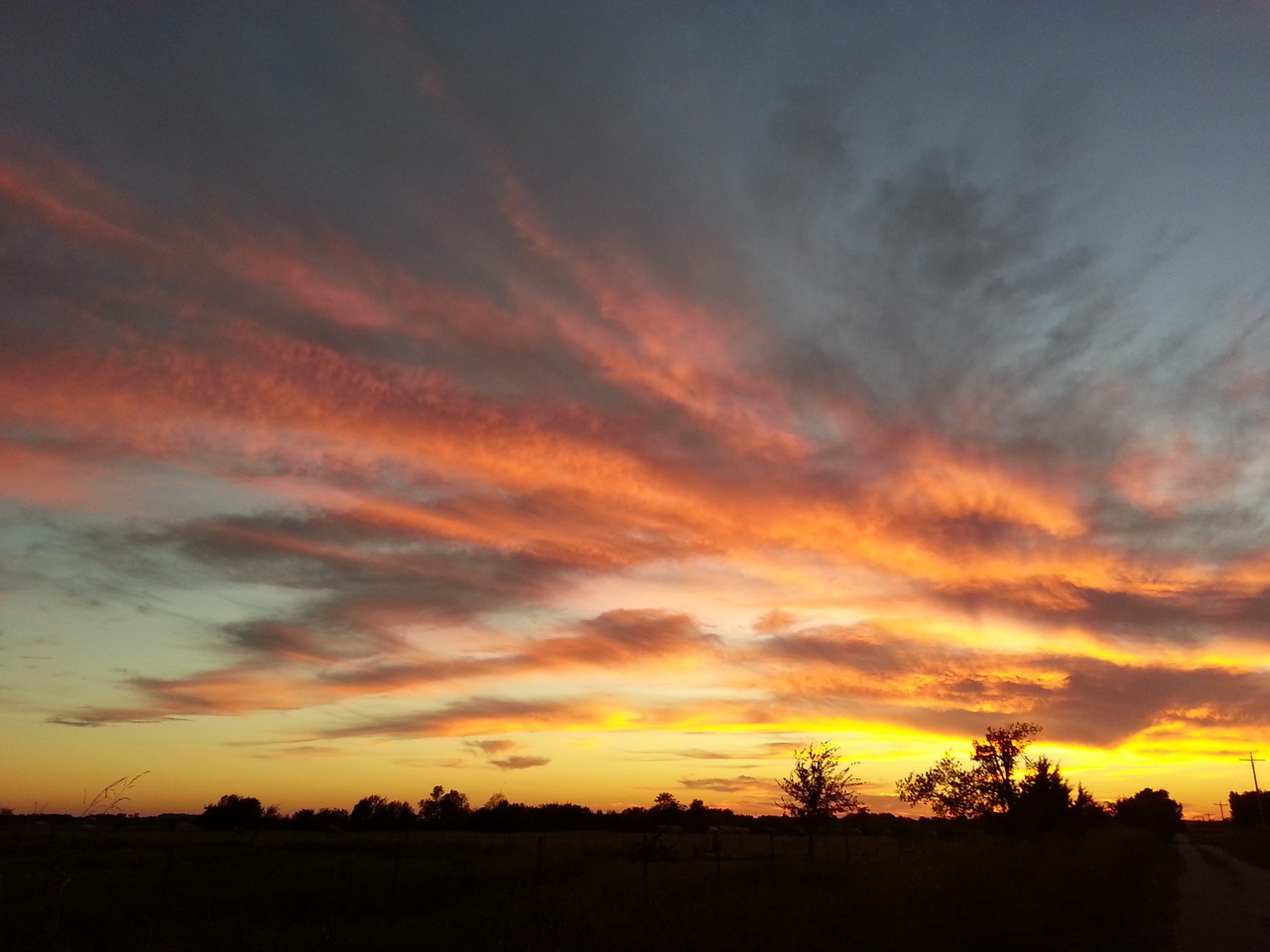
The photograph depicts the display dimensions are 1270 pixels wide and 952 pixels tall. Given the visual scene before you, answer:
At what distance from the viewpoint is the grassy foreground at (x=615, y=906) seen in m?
15.2

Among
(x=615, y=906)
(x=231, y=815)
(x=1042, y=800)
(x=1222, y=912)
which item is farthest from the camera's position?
(x=231, y=815)

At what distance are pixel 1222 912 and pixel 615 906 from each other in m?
17.4

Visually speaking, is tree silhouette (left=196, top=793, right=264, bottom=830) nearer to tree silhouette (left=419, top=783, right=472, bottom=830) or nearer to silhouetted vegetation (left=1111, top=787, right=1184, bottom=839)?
tree silhouette (left=419, top=783, right=472, bottom=830)

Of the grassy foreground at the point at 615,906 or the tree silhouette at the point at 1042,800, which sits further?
the tree silhouette at the point at 1042,800

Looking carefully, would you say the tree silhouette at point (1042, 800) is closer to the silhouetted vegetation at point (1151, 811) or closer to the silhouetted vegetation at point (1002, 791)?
the silhouetted vegetation at point (1002, 791)

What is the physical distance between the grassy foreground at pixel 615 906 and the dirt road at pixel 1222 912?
74 cm

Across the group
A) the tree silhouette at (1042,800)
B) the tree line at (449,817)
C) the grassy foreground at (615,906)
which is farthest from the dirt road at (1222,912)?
the tree line at (449,817)

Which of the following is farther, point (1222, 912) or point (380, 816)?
point (380, 816)

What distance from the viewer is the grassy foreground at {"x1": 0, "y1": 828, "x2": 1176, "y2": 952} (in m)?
15.2

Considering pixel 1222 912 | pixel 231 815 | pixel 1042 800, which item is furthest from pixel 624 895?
pixel 231 815

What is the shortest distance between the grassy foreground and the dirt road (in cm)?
74

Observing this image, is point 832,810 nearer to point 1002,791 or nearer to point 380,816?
point 1002,791

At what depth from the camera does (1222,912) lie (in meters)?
22.4

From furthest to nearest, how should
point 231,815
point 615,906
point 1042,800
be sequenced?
1. point 231,815
2. point 1042,800
3. point 615,906
